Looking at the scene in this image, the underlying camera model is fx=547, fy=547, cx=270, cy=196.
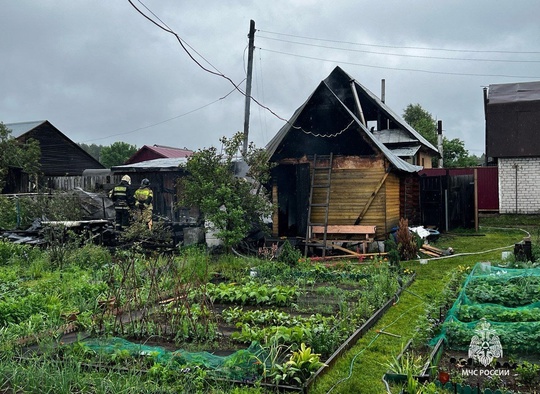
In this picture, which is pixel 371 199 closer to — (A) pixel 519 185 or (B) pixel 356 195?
(B) pixel 356 195

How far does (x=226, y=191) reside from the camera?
1193 centimetres

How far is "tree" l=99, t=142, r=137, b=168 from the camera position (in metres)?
53.4

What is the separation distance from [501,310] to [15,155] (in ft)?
78.9

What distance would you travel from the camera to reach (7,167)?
24922 mm

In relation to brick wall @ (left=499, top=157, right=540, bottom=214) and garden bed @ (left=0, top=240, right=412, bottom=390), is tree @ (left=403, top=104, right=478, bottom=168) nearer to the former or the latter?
brick wall @ (left=499, top=157, right=540, bottom=214)

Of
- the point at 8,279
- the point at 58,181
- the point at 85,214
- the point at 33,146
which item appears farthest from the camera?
the point at 33,146

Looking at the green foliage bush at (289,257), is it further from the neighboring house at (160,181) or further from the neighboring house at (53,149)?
the neighboring house at (53,149)

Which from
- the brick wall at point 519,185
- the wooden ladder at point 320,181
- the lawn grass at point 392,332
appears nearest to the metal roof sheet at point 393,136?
the brick wall at point 519,185

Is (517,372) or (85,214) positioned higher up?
(85,214)

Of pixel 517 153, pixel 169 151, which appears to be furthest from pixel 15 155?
pixel 517 153

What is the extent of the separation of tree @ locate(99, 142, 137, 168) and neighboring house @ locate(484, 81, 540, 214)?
38879mm

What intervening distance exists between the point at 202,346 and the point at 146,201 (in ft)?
27.1

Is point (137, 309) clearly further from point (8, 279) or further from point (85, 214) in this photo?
point (85, 214)

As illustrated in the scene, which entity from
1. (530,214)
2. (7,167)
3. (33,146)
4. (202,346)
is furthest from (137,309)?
(33,146)
